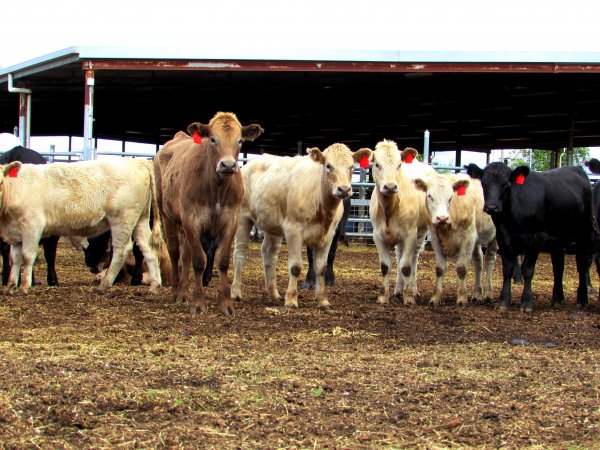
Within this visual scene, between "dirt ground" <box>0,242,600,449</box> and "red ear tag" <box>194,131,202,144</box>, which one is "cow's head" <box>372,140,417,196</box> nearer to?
"dirt ground" <box>0,242,600,449</box>

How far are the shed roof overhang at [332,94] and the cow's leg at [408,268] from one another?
24.4 feet

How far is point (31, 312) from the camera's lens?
27.1 feet

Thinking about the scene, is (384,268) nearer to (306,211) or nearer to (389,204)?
(389,204)

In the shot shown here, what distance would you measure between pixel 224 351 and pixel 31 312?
2.77m

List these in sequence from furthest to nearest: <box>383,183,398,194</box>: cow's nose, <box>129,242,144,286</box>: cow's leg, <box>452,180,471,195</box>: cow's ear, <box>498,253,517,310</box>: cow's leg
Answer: <box>129,242,144,286</box>: cow's leg
<box>452,180,471,195</box>: cow's ear
<box>498,253,517,310</box>: cow's leg
<box>383,183,398,194</box>: cow's nose

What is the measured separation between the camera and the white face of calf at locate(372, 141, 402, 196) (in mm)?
9988

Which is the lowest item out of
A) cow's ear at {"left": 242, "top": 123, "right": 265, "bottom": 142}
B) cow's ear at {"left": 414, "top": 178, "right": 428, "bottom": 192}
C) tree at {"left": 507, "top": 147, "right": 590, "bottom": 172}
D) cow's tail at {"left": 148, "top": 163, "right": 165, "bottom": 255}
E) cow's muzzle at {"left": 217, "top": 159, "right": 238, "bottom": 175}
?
cow's tail at {"left": 148, "top": 163, "right": 165, "bottom": 255}

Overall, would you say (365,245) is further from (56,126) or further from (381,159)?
(56,126)

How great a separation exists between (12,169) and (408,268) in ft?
16.1

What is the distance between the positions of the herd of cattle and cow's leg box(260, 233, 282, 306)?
19 mm

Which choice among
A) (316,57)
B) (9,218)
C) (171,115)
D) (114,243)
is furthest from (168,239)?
(171,115)

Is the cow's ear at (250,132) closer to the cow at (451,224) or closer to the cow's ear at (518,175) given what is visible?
the cow at (451,224)

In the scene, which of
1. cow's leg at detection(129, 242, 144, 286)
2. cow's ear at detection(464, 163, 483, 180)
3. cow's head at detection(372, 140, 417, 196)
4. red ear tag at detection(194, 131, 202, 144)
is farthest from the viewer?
cow's leg at detection(129, 242, 144, 286)

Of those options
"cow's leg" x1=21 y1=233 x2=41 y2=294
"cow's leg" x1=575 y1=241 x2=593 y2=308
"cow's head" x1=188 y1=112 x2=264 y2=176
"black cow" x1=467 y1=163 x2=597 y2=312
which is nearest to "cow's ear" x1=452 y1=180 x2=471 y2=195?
"black cow" x1=467 y1=163 x2=597 y2=312
